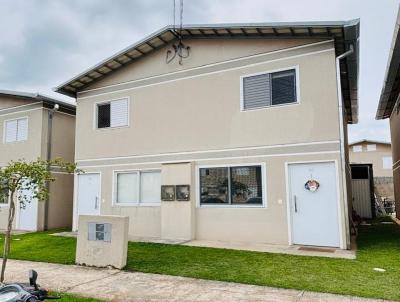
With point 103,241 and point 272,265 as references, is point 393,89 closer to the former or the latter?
point 272,265

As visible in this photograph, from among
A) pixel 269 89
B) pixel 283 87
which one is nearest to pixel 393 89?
pixel 283 87

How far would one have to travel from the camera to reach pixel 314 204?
9.77 metres

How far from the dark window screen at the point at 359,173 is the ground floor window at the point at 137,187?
1121 centimetres

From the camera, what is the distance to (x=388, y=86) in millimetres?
14781

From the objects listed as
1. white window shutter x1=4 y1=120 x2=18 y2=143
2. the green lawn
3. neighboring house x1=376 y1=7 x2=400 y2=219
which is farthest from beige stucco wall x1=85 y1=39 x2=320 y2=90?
the green lawn

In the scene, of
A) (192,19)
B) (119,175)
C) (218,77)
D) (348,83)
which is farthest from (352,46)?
(119,175)

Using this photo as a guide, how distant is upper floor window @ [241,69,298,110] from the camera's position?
10375 mm

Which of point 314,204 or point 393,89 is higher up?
point 393,89

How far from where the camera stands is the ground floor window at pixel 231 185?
34.8ft

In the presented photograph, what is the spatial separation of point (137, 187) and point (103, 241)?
4.67 meters

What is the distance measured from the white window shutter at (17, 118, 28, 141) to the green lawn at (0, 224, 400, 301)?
667cm

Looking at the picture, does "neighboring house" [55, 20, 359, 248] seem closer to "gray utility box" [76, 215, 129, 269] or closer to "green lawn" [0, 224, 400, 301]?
"green lawn" [0, 224, 400, 301]

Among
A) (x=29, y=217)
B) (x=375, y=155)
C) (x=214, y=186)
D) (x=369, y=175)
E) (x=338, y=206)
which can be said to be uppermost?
(x=375, y=155)

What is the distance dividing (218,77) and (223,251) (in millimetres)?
5375
